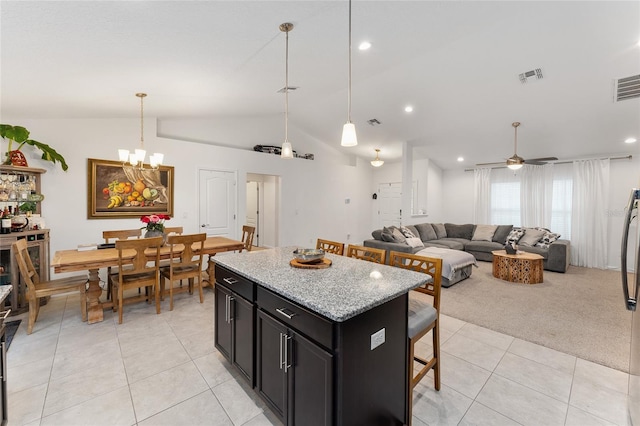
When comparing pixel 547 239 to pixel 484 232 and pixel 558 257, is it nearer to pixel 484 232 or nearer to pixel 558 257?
pixel 558 257

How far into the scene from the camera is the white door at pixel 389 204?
836 centimetres

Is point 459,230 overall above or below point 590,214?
below

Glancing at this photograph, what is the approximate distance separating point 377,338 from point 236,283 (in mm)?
1097

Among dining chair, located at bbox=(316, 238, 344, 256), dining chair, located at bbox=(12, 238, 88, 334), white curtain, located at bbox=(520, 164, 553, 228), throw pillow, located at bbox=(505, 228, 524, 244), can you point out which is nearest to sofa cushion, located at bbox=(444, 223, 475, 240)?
throw pillow, located at bbox=(505, 228, 524, 244)

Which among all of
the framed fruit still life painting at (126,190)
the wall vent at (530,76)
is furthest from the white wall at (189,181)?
the wall vent at (530,76)

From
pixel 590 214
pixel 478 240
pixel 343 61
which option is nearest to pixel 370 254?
pixel 343 61

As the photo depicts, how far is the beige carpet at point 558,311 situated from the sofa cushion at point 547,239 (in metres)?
0.82

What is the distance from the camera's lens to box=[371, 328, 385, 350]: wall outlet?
1404 millimetres

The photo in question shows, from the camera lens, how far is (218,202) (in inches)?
217

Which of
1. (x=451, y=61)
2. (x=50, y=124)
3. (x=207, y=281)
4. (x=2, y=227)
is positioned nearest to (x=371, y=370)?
(x=207, y=281)

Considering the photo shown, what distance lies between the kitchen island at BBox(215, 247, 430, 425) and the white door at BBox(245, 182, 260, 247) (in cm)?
570

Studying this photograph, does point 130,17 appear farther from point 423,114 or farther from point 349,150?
point 349,150

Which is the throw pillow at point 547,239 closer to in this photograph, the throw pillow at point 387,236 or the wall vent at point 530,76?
the throw pillow at point 387,236

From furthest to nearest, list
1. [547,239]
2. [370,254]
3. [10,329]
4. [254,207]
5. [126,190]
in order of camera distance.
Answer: [254,207] < [547,239] < [126,190] < [10,329] < [370,254]
